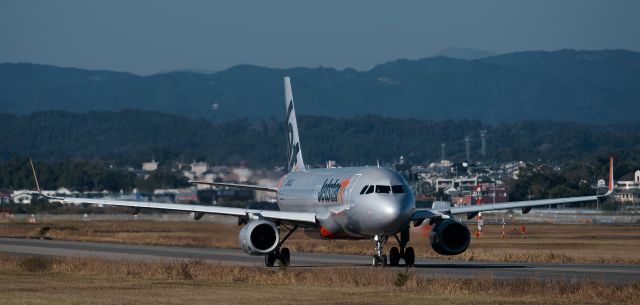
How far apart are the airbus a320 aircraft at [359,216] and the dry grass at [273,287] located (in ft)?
13.8

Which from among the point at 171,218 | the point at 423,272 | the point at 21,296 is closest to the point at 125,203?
the point at 423,272

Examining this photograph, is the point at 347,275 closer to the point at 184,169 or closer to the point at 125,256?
the point at 125,256

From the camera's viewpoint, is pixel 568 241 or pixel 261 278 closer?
pixel 261 278

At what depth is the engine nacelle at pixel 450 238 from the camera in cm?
4397

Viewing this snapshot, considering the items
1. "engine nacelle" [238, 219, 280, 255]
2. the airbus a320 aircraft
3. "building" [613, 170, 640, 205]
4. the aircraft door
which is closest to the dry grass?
"engine nacelle" [238, 219, 280, 255]

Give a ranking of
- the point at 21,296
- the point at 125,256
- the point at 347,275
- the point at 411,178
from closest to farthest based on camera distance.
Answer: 1. the point at 21,296
2. the point at 347,275
3. the point at 125,256
4. the point at 411,178

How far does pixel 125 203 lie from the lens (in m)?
46.3

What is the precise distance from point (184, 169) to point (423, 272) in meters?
107

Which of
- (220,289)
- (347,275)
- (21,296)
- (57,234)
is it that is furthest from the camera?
(57,234)

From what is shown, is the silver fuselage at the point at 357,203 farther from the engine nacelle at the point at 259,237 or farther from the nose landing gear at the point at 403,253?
the engine nacelle at the point at 259,237

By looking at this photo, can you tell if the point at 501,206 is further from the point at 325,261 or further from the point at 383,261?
the point at 325,261

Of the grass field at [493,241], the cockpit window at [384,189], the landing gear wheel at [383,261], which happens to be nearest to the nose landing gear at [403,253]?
the landing gear wheel at [383,261]

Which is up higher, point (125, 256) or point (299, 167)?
point (299, 167)

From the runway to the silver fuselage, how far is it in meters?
1.37
